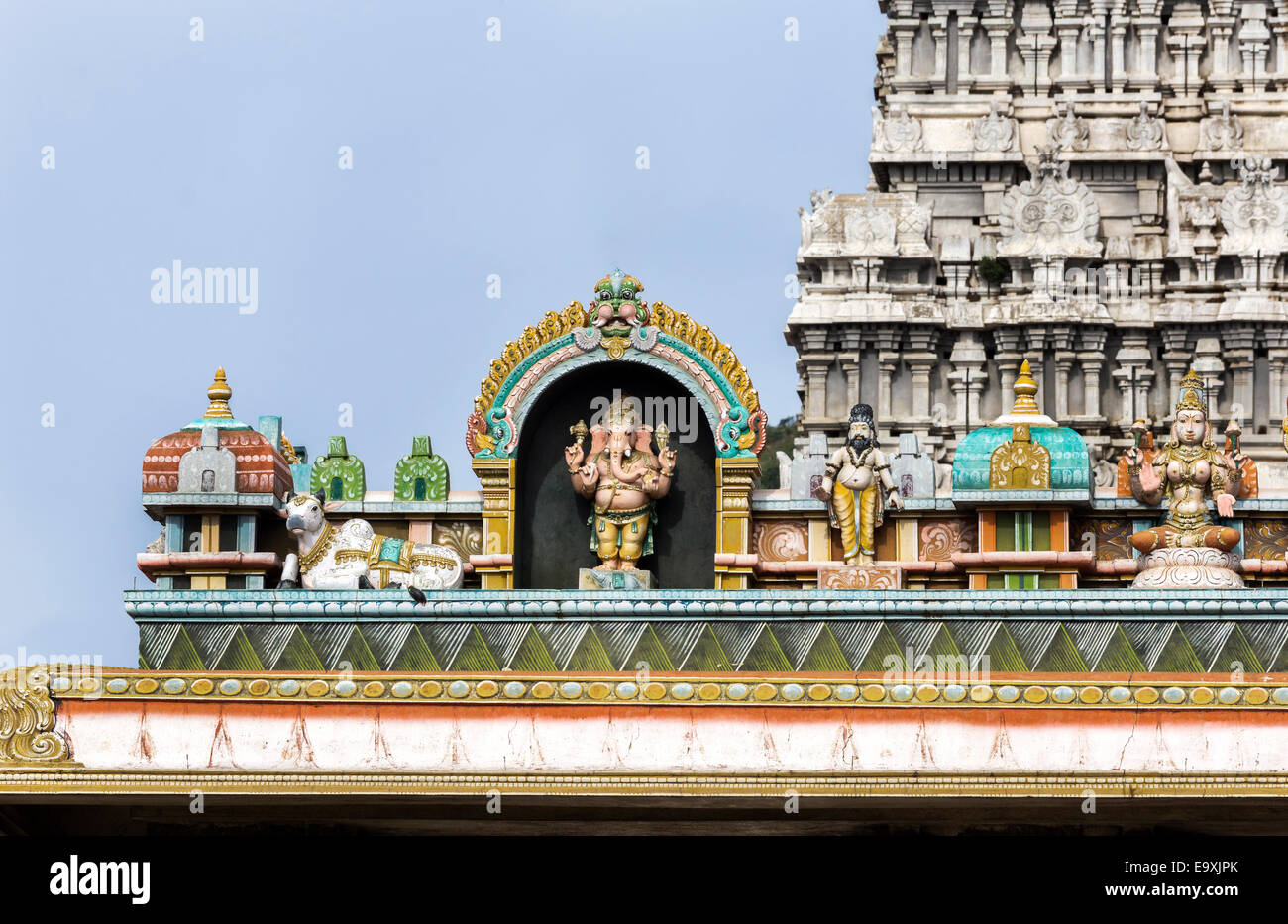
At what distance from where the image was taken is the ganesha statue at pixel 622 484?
1359 inches

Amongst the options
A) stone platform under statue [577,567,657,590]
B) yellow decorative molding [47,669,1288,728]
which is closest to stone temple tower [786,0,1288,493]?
stone platform under statue [577,567,657,590]

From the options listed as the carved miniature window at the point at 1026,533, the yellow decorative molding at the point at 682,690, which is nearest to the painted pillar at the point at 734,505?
the carved miniature window at the point at 1026,533

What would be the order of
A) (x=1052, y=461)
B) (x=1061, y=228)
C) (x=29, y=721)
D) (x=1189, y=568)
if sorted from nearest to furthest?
(x=29, y=721) → (x=1189, y=568) → (x=1052, y=461) → (x=1061, y=228)

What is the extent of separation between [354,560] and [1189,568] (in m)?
9.66

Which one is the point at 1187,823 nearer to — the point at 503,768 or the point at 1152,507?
the point at 1152,507

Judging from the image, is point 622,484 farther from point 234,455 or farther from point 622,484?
point 234,455

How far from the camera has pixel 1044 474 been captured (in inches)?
1330

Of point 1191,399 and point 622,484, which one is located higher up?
point 1191,399

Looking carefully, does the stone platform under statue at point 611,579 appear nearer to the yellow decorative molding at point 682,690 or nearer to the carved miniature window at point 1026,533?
Answer: the yellow decorative molding at point 682,690

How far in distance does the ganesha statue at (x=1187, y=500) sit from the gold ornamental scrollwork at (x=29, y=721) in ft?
40.3

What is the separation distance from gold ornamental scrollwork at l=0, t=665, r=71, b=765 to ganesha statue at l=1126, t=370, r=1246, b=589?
40.3 ft

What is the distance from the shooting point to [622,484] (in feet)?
113

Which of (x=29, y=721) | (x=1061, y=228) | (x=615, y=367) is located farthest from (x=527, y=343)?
(x=1061, y=228)

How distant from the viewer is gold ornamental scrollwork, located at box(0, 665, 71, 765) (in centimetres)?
3070
